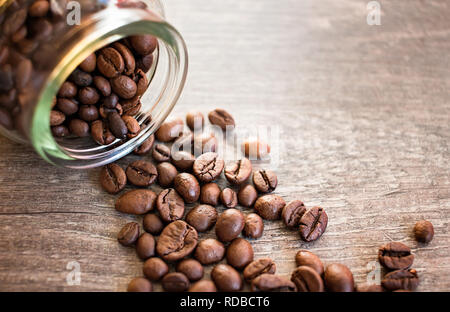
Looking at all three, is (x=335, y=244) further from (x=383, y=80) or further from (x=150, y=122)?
(x=383, y=80)

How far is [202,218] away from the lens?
4.92 feet

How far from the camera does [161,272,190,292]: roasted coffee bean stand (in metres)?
1.34

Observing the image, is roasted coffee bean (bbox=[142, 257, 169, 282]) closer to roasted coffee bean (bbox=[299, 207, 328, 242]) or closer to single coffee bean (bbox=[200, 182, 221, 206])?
single coffee bean (bbox=[200, 182, 221, 206])

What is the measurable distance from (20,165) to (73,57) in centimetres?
64

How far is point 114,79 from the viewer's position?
148 cm

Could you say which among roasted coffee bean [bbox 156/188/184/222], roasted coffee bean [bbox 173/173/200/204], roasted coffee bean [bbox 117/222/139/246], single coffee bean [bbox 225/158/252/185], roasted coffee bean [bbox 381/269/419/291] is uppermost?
single coffee bean [bbox 225/158/252/185]

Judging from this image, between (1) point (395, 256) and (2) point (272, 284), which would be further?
(1) point (395, 256)

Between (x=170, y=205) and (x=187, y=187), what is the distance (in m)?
0.09

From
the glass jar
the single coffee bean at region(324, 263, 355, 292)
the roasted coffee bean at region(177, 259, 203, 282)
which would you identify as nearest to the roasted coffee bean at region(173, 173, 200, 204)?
the roasted coffee bean at region(177, 259, 203, 282)

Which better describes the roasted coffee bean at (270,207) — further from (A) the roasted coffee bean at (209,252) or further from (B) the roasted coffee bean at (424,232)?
(B) the roasted coffee bean at (424,232)

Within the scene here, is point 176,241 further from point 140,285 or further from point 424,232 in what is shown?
point 424,232

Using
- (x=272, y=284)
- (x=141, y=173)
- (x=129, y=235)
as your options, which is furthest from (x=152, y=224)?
(x=272, y=284)

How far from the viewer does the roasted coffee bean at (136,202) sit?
151cm

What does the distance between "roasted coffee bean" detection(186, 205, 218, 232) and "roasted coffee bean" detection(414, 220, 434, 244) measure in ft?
2.37
